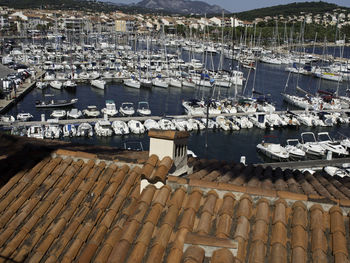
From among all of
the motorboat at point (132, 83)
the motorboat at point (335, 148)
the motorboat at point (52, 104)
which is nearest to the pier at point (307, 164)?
the motorboat at point (335, 148)

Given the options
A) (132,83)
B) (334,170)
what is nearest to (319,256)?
(334,170)

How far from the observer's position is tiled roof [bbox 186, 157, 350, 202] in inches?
207

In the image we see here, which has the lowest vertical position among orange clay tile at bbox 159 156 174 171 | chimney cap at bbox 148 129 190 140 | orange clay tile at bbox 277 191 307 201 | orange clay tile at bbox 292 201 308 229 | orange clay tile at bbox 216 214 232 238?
orange clay tile at bbox 216 214 232 238

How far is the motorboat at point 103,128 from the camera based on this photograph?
29261mm

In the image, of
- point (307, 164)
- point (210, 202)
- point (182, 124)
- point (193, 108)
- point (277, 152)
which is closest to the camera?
point (210, 202)

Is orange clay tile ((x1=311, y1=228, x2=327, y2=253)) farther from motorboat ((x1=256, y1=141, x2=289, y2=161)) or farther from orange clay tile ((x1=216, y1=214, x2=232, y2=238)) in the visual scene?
motorboat ((x1=256, y1=141, x2=289, y2=161))

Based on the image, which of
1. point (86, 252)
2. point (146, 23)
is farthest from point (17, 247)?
point (146, 23)

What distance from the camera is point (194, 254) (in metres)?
3.25

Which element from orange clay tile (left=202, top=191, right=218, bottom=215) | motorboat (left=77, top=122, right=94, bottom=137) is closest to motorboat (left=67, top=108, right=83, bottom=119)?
motorboat (left=77, top=122, right=94, bottom=137)

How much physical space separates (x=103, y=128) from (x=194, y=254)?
2724cm

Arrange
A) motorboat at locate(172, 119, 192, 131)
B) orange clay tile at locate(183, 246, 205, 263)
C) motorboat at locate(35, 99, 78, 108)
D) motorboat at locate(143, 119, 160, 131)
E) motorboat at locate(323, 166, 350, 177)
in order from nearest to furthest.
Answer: orange clay tile at locate(183, 246, 205, 263) → motorboat at locate(323, 166, 350, 177) → motorboat at locate(143, 119, 160, 131) → motorboat at locate(172, 119, 192, 131) → motorboat at locate(35, 99, 78, 108)

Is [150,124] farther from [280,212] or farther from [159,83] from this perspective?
[280,212]

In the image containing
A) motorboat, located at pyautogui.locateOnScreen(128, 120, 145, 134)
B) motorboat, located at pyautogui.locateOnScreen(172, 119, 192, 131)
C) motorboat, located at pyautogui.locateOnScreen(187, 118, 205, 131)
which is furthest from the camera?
motorboat, located at pyautogui.locateOnScreen(187, 118, 205, 131)

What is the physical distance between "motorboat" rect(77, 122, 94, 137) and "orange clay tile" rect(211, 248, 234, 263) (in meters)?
26.8
